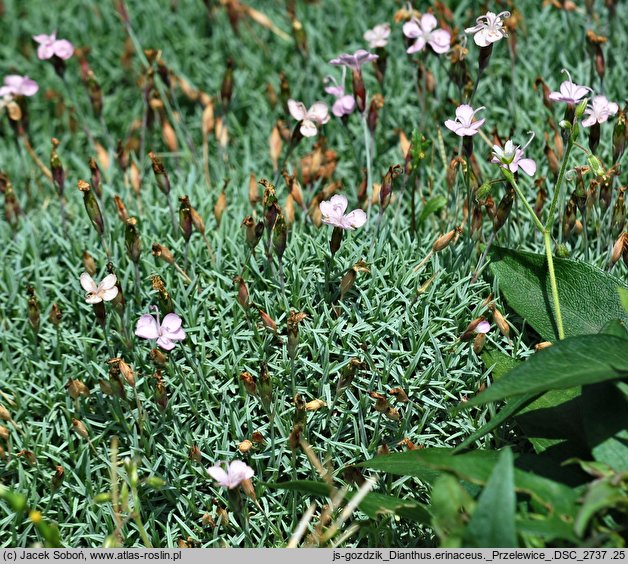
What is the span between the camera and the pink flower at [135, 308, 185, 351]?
160cm

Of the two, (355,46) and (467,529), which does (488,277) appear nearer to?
(467,529)

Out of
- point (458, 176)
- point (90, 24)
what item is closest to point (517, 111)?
point (458, 176)

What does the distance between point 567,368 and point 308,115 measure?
40.2 inches

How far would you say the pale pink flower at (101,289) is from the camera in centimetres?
165

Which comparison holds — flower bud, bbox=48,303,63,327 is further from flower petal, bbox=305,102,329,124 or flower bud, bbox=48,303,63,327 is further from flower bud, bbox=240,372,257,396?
flower petal, bbox=305,102,329,124

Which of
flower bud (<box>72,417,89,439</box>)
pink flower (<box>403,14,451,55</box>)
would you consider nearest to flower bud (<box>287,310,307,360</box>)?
flower bud (<box>72,417,89,439</box>)

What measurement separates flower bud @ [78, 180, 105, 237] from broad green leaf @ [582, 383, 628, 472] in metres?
1.13

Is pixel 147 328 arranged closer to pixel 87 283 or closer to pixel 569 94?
pixel 87 283

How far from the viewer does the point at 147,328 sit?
5.24 ft

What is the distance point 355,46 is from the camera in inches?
106

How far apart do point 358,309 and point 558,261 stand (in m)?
0.46

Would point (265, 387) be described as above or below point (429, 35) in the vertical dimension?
below

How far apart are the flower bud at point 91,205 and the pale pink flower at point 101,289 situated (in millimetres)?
194

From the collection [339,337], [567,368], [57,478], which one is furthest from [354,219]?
[57,478]
